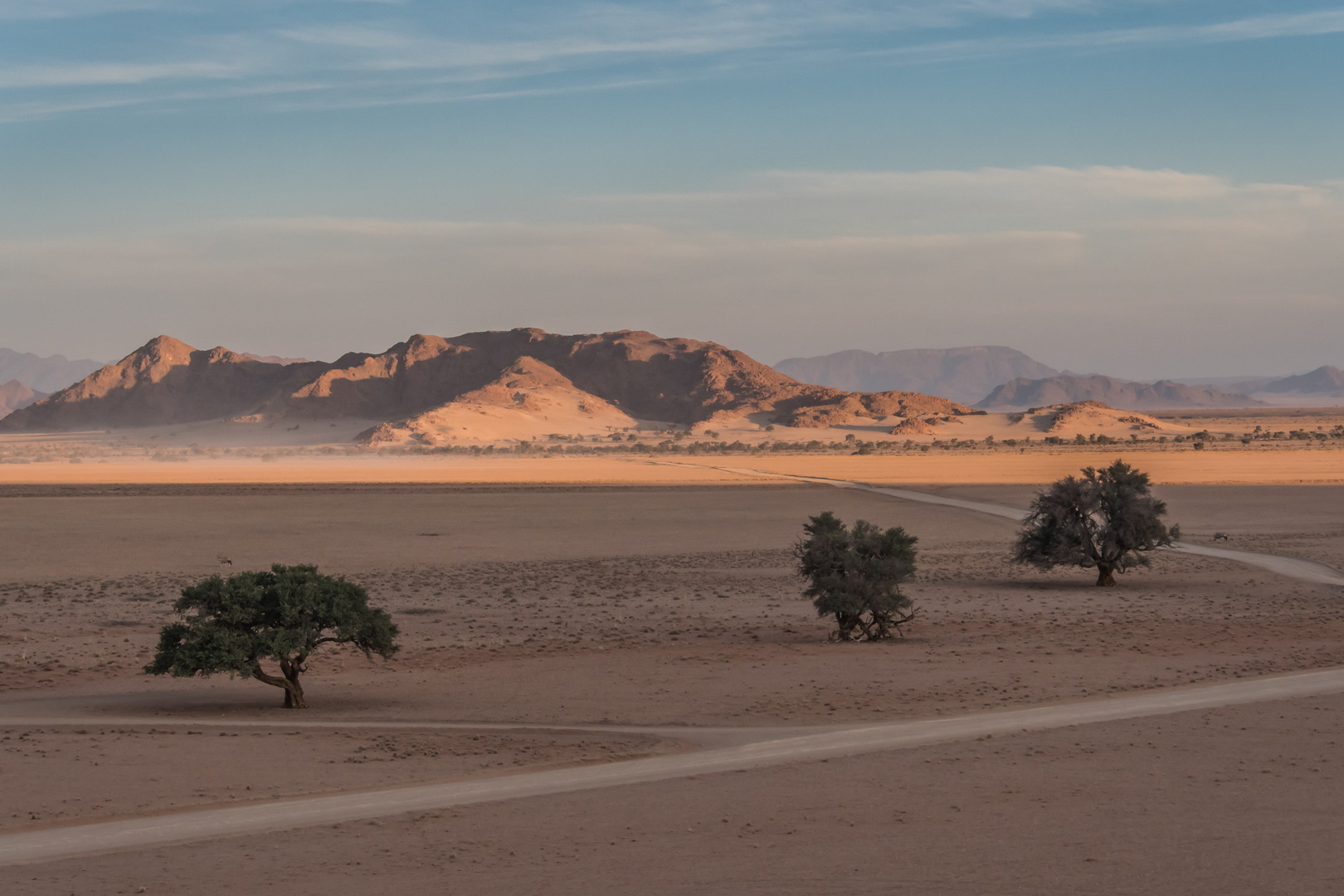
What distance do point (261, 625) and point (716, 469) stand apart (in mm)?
61032

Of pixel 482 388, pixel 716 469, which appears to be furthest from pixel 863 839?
pixel 482 388

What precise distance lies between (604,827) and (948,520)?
3423 centimetres

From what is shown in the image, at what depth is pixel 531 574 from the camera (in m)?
29.0

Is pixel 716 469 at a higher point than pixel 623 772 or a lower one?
higher

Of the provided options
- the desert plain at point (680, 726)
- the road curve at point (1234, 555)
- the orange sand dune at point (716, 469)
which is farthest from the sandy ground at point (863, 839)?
the orange sand dune at point (716, 469)

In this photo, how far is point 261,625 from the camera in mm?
14828

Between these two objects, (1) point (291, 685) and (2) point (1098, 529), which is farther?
(2) point (1098, 529)

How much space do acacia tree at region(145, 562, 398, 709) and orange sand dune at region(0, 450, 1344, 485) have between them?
46002 millimetres

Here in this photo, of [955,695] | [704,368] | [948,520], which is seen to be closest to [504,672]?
[955,695]

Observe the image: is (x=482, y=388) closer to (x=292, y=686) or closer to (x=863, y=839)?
(x=292, y=686)

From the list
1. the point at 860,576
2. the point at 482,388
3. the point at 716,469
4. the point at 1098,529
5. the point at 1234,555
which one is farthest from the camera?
the point at 482,388

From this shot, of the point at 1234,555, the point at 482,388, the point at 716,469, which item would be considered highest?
the point at 482,388

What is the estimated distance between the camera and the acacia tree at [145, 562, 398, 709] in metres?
14.2

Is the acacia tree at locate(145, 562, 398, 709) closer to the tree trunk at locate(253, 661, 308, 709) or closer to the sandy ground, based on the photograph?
the tree trunk at locate(253, 661, 308, 709)
